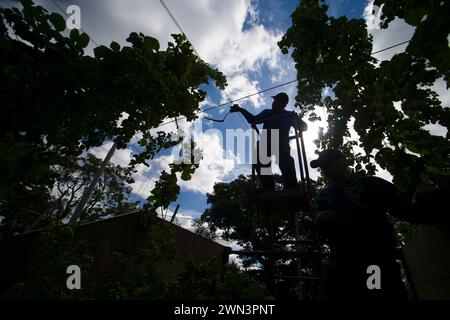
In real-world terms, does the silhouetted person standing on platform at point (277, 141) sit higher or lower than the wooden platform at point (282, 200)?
higher

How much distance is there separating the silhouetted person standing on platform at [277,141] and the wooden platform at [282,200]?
0.28m

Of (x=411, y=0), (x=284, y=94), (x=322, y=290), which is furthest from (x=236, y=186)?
(x=411, y=0)

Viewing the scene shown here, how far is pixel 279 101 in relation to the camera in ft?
13.4

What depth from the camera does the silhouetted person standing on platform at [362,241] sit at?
6.28 feet

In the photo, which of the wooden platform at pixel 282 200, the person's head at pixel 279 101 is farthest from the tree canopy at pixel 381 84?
the person's head at pixel 279 101

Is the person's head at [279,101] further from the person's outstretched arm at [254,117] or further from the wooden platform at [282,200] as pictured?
the wooden platform at [282,200]

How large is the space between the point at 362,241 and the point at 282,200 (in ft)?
4.24

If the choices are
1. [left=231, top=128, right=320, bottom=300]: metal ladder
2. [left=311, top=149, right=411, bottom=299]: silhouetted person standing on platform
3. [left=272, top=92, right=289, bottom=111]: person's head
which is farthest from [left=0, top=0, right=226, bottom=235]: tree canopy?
[left=272, top=92, right=289, bottom=111]: person's head

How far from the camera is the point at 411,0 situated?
2.72 feet

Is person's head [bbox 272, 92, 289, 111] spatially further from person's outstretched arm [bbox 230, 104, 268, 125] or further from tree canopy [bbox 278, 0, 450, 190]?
tree canopy [bbox 278, 0, 450, 190]

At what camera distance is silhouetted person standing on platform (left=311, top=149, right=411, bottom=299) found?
75.3 inches
